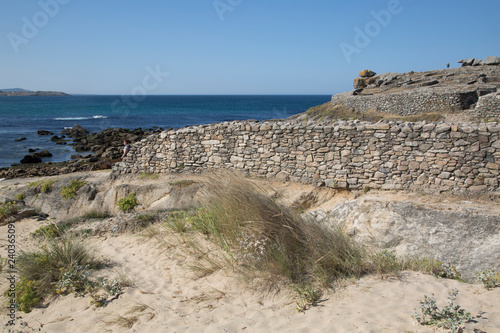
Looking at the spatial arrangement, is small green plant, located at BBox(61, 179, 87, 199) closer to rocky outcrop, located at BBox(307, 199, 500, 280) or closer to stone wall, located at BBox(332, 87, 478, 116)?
rocky outcrop, located at BBox(307, 199, 500, 280)

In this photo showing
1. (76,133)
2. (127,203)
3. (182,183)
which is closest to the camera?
(127,203)

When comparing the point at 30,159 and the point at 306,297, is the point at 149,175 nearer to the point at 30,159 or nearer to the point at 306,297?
the point at 306,297

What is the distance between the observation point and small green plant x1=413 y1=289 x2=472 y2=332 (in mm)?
3487

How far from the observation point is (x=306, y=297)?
4.52m

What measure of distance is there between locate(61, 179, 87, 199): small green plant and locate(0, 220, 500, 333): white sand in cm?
743

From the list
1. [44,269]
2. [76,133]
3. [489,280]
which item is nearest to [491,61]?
[489,280]

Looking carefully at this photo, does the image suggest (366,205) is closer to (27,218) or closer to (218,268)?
(218,268)

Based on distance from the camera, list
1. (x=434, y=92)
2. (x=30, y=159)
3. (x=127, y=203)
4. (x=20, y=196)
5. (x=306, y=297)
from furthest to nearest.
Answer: (x=30, y=159)
(x=434, y=92)
(x=20, y=196)
(x=127, y=203)
(x=306, y=297)

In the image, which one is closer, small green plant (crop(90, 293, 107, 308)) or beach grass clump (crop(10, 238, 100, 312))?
small green plant (crop(90, 293, 107, 308))

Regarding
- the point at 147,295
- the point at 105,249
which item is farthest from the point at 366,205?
the point at 105,249

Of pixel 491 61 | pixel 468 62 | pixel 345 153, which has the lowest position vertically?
pixel 345 153

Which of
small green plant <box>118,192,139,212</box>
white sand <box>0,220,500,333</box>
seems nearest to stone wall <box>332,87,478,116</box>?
white sand <box>0,220,500,333</box>

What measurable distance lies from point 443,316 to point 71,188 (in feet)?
42.8

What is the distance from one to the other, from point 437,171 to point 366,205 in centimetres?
261
